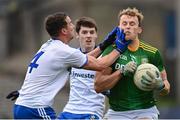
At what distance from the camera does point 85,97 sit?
11586 mm

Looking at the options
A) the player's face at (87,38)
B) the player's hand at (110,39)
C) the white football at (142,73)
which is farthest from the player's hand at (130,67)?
the player's face at (87,38)

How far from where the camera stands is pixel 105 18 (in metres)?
37.1

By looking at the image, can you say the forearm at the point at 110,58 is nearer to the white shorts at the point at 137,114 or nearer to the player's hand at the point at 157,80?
the player's hand at the point at 157,80

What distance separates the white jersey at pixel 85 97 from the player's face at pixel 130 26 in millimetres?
1130

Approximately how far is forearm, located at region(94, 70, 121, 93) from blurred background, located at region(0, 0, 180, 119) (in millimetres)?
23210

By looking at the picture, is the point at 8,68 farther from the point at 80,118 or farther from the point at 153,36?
the point at 80,118

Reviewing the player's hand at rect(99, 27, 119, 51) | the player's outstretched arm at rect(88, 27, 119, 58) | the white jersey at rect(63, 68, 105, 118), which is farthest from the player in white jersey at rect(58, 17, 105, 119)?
the player's hand at rect(99, 27, 119, 51)

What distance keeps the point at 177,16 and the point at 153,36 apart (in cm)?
196

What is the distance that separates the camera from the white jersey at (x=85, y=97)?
11.6 m

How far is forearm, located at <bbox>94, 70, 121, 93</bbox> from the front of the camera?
419 inches

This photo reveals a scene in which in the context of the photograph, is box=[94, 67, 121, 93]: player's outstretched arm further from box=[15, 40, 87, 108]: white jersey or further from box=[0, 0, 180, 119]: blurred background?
box=[0, 0, 180, 119]: blurred background

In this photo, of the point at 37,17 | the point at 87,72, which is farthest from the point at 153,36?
the point at 87,72

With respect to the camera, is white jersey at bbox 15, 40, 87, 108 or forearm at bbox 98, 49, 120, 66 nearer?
white jersey at bbox 15, 40, 87, 108

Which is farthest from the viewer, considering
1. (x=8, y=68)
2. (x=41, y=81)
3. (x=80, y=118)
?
(x=8, y=68)
